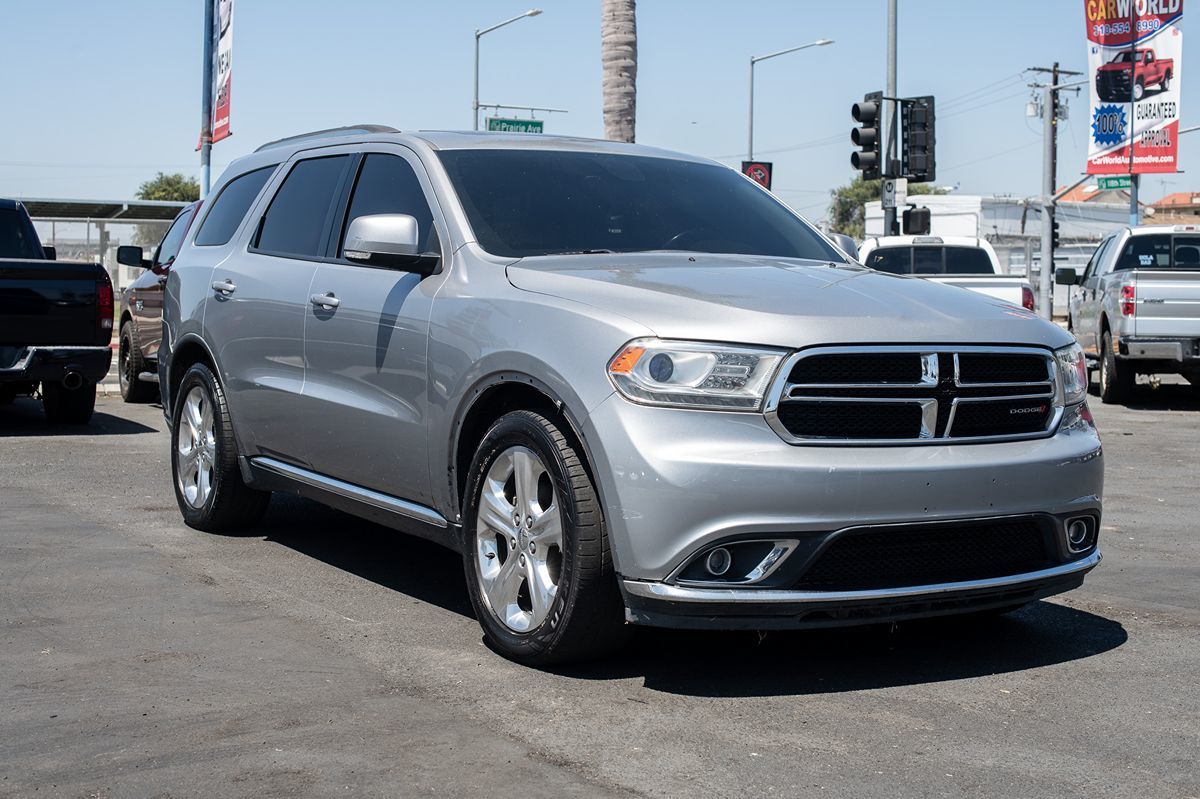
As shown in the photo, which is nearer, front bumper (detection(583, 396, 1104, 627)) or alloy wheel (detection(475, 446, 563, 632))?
front bumper (detection(583, 396, 1104, 627))

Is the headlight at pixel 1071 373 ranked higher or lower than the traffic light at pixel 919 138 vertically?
lower

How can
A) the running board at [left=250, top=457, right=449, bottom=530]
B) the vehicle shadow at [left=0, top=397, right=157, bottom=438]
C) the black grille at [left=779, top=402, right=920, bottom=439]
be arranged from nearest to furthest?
1. the black grille at [left=779, top=402, right=920, bottom=439]
2. the running board at [left=250, top=457, right=449, bottom=530]
3. the vehicle shadow at [left=0, top=397, right=157, bottom=438]

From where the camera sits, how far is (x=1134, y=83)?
3997 cm

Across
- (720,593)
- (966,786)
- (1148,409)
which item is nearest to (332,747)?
(720,593)

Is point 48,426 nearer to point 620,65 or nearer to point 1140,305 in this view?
point 620,65

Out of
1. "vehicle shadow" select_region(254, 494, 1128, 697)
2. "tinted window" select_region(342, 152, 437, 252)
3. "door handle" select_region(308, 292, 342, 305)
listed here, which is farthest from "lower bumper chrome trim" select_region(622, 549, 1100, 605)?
"door handle" select_region(308, 292, 342, 305)

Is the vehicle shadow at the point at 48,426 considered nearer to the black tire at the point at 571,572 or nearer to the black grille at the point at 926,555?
the black tire at the point at 571,572

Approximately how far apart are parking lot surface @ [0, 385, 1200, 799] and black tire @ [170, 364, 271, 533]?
0.33 m

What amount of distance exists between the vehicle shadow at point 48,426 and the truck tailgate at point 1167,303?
997cm

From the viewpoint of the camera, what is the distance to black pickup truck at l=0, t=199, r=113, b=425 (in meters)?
11.6

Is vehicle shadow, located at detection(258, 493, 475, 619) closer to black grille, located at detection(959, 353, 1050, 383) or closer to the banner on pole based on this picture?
black grille, located at detection(959, 353, 1050, 383)

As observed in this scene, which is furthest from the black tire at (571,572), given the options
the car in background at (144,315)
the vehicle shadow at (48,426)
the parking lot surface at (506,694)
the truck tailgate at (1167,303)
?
the truck tailgate at (1167,303)

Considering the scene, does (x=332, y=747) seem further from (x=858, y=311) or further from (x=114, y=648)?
(x=858, y=311)

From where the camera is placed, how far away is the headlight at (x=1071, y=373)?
522 cm
